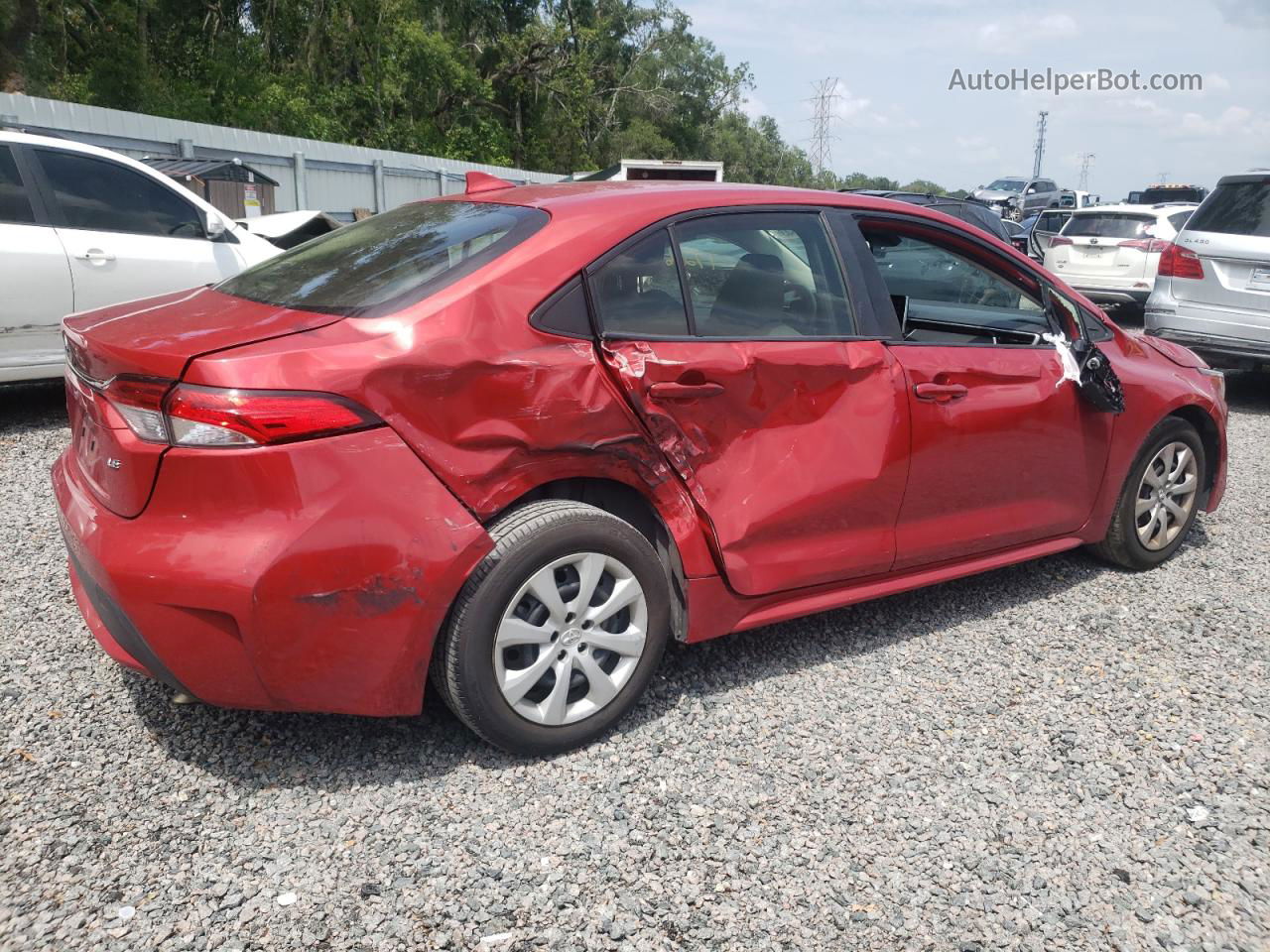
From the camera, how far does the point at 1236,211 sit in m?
8.21

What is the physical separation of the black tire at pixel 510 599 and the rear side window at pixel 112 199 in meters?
4.81

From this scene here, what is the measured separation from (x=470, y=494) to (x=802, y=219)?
157cm

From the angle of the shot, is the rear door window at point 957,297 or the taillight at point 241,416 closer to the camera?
the taillight at point 241,416

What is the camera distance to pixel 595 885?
2.44 m

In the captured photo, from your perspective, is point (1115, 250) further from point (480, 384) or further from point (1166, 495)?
point (480, 384)

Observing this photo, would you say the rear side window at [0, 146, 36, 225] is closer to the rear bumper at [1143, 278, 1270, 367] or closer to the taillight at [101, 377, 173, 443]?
the taillight at [101, 377, 173, 443]

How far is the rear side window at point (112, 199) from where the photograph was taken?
19.8ft

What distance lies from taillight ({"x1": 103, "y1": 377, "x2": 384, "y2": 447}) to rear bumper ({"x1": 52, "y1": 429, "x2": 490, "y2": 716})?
0.11ft

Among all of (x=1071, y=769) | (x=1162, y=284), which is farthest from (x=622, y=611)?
(x=1162, y=284)

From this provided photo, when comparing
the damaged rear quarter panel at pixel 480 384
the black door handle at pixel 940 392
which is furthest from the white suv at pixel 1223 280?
A: the damaged rear quarter panel at pixel 480 384

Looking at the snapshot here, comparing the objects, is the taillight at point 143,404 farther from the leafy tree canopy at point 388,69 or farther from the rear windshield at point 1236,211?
the leafy tree canopy at point 388,69

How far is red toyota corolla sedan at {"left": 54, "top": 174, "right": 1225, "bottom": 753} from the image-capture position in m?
2.44

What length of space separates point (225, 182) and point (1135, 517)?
396 inches

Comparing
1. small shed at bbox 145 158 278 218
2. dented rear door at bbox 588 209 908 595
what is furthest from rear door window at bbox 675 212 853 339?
small shed at bbox 145 158 278 218
